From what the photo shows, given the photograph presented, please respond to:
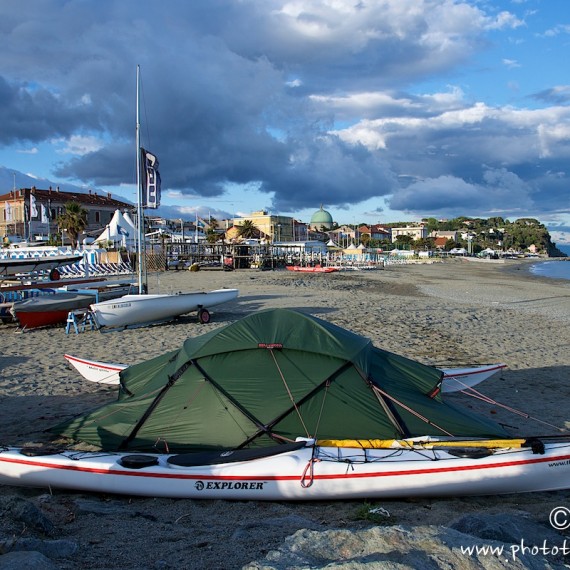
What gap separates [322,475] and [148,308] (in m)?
11.7

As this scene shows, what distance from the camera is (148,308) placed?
16078 millimetres

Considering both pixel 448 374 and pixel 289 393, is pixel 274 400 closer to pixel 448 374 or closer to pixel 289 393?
pixel 289 393

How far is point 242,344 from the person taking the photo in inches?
268

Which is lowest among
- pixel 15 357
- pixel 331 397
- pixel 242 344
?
pixel 15 357

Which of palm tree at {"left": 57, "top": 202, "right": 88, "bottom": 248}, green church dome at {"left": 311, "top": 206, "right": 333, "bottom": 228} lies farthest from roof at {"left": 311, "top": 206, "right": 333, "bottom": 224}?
palm tree at {"left": 57, "top": 202, "right": 88, "bottom": 248}

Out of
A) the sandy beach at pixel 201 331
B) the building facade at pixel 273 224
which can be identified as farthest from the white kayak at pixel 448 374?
the building facade at pixel 273 224

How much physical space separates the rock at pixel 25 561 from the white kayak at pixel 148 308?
12.5 m

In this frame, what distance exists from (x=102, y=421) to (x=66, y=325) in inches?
407

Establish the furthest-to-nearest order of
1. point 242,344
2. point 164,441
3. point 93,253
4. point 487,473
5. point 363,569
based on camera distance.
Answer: point 93,253 → point 242,344 → point 164,441 → point 487,473 → point 363,569

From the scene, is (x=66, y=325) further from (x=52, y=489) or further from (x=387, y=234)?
(x=387, y=234)

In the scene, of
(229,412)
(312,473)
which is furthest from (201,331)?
(312,473)

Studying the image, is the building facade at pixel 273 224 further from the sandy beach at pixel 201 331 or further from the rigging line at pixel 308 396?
the rigging line at pixel 308 396

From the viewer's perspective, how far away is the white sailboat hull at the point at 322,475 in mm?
5336

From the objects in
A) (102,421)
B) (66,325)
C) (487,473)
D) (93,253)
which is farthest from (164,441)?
(93,253)
